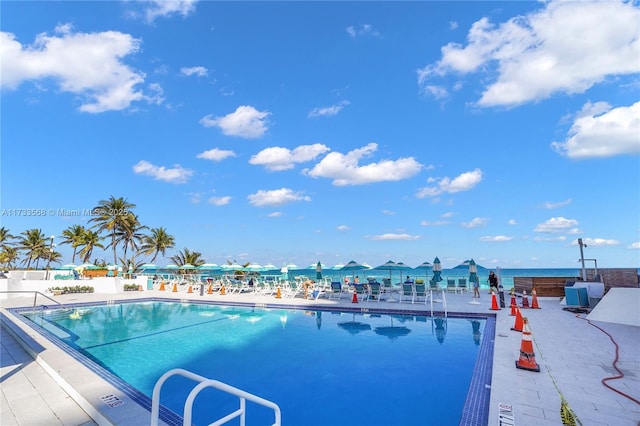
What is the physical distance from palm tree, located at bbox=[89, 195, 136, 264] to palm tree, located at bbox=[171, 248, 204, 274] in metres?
8.07

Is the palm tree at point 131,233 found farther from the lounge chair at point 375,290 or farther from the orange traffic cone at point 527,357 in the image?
the orange traffic cone at point 527,357

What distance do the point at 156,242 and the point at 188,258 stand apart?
13.5 feet

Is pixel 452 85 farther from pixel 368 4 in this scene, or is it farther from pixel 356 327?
pixel 356 327

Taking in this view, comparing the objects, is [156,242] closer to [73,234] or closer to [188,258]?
[188,258]

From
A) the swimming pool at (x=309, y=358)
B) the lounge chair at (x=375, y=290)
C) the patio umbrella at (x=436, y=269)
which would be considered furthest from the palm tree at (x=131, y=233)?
the patio umbrella at (x=436, y=269)

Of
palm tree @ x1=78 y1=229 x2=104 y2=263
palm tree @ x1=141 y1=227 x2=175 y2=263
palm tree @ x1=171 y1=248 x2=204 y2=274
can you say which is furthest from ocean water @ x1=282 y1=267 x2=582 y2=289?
palm tree @ x1=78 y1=229 x2=104 y2=263

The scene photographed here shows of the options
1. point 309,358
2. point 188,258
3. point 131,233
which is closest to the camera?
point 309,358

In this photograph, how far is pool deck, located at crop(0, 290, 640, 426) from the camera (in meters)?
3.40

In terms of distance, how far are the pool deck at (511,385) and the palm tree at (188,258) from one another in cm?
3224

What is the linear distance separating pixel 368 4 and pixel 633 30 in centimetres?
830

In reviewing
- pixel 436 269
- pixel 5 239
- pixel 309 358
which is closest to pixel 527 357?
pixel 309 358

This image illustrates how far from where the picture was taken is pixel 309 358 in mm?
6980

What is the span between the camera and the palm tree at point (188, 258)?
126 ft

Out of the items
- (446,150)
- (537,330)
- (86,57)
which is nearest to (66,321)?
(86,57)
